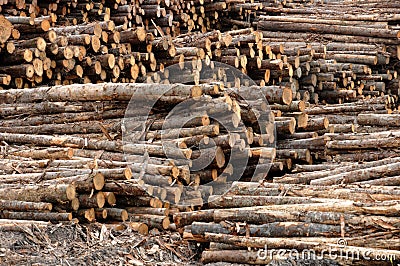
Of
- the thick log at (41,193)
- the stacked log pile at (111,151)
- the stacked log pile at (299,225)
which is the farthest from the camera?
the stacked log pile at (111,151)

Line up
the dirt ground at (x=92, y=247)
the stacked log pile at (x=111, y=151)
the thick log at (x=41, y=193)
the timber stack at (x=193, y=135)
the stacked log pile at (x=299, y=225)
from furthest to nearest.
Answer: the stacked log pile at (x=111, y=151) → the thick log at (x=41, y=193) → the timber stack at (x=193, y=135) → the dirt ground at (x=92, y=247) → the stacked log pile at (x=299, y=225)

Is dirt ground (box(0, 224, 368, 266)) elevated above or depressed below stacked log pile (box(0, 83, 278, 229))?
below

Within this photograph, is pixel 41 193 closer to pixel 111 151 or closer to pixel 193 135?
pixel 111 151

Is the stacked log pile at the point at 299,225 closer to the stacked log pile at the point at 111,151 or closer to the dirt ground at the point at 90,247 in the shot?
the dirt ground at the point at 90,247

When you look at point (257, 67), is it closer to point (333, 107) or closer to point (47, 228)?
point (333, 107)

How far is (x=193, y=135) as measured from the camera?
20.2 feet

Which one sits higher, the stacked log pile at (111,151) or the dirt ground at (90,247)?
the stacked log pile at (111,151)

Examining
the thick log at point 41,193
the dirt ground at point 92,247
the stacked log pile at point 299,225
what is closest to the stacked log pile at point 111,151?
the thick log at point 41,193

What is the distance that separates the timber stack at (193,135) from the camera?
483 centimetres

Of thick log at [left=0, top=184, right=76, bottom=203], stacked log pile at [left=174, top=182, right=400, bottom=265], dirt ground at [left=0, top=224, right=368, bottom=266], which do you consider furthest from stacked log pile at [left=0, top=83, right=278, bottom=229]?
stacked log pile at [left=174, top=182, right=400, bottom=265]

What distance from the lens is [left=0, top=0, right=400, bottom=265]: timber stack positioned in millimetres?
4832

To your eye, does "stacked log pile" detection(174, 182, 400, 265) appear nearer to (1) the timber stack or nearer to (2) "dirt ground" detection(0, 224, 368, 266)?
(1) the timber stack

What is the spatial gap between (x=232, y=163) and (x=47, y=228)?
88.8 inches

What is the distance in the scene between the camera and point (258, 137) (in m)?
6.62
